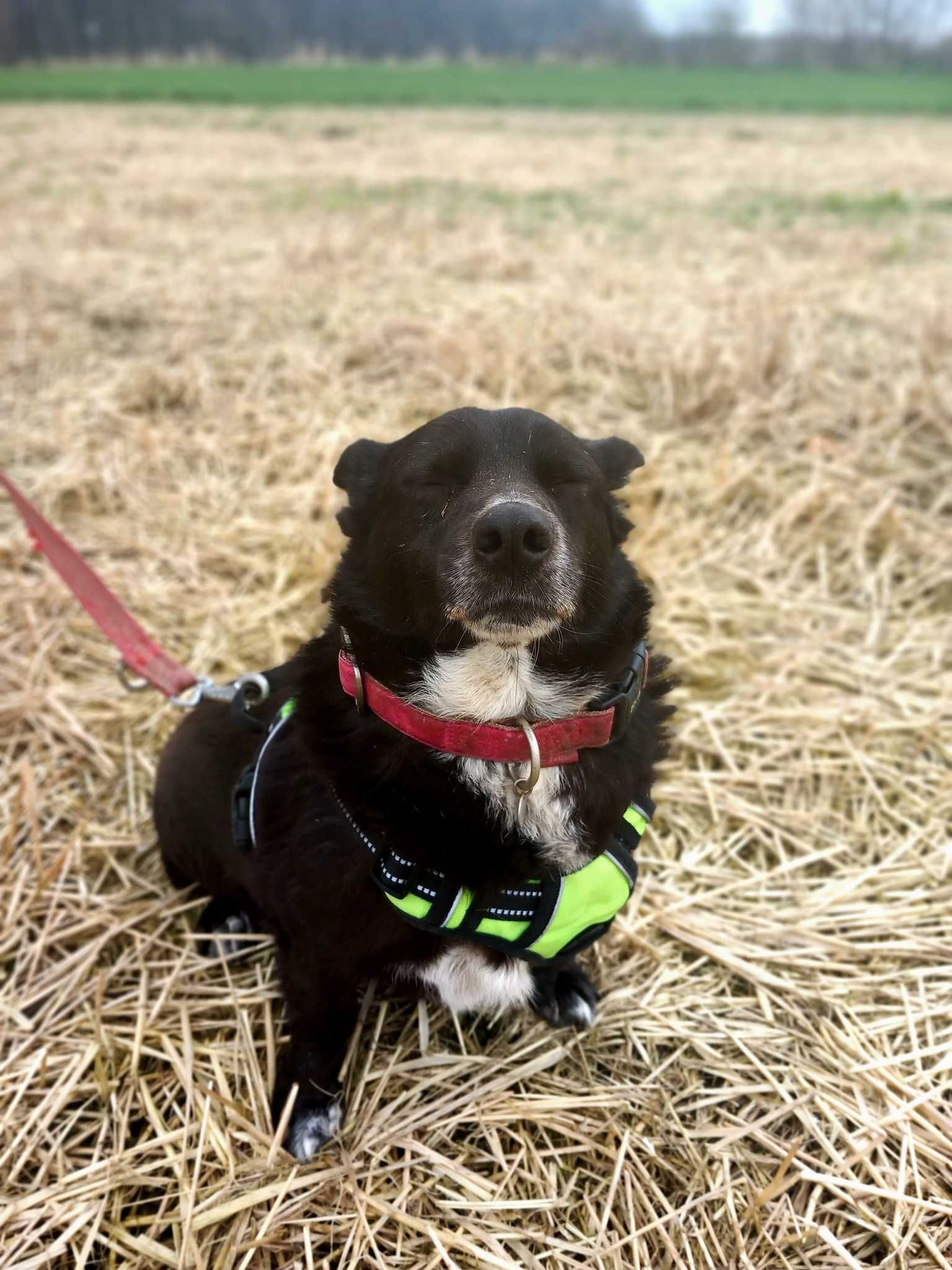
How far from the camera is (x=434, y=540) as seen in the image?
176 centimetres

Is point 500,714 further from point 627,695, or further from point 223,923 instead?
point 223,923

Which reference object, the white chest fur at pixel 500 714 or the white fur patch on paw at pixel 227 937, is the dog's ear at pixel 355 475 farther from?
the white fur patch on paw at pixel 227 937

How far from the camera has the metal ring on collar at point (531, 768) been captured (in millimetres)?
1607

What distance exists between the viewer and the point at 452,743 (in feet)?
5.45

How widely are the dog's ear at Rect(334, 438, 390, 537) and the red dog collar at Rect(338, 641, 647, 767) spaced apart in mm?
377

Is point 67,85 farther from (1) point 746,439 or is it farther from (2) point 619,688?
(2) point 619,688

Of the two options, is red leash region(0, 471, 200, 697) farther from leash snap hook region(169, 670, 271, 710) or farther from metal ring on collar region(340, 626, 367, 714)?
metal ring on collar region(340, 626, 367, 714)

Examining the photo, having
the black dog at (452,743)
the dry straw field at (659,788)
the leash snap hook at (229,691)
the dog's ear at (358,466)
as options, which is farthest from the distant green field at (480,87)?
the black dog at (452,743)

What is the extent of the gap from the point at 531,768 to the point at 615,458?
885 mm

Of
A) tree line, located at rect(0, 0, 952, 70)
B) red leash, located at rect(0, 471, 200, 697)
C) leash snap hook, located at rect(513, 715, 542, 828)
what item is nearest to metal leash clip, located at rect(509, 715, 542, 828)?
leash snap hook, located at rect(513, 715, 542, 828)

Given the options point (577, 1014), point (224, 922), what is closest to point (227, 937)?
point (224, 922)

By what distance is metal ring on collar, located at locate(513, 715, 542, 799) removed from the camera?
5.27ft

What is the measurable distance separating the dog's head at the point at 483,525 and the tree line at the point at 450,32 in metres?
44.6

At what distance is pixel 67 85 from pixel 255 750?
105 ft
